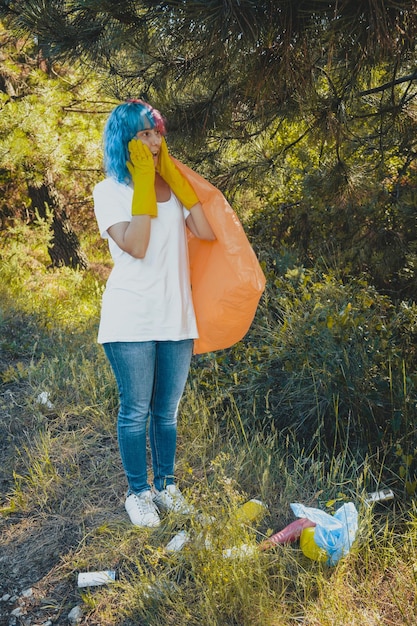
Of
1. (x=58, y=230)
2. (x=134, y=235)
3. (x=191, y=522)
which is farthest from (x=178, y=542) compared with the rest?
(x=58, y=230)

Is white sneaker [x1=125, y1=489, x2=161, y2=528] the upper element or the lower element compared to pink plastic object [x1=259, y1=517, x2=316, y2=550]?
upper

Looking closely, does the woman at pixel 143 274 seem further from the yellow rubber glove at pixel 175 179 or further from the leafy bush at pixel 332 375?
the leafy bush at pixel 332 375

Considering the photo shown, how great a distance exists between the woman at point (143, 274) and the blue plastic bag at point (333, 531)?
0.50 meters

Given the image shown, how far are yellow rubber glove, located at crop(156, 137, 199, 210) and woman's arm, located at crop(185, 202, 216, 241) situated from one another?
0.03 metres

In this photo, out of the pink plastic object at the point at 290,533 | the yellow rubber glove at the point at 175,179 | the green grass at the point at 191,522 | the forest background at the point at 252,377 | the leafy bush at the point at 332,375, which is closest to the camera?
the green grass at the point at 191,522

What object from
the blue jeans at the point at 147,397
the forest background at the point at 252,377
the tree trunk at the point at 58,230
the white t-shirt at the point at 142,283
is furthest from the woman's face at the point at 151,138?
the tree trunk at the point at 58,230

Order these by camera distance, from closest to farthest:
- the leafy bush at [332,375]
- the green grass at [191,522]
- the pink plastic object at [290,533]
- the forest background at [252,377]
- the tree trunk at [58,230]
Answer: the green grass at [191,522] < the forest background at [252,377] < the pink plastic object at [290,533] < the leafy bush at [332,375] < the tree trunk at [58,230]

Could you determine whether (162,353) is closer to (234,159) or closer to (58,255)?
(234,159)

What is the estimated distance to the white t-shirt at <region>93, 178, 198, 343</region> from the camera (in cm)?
243

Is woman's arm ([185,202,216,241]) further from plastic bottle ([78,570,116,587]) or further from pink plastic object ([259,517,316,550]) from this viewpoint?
plastic bottle ([78,570,116,587])

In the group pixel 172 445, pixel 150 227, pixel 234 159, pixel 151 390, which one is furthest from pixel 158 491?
pixel 234 159

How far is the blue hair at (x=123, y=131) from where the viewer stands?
2439mm

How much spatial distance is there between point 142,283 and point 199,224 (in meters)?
0.36

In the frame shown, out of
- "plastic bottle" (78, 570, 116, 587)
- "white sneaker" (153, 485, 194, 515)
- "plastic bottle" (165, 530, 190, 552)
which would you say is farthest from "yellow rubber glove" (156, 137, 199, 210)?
"plastic bottle" (78, 570, 116, 587)
